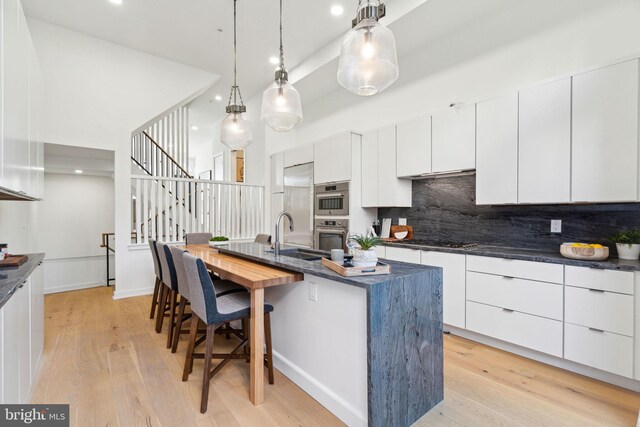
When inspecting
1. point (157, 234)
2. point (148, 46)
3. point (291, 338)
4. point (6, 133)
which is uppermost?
point (148, 46)

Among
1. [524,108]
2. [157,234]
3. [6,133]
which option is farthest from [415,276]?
[157,234]

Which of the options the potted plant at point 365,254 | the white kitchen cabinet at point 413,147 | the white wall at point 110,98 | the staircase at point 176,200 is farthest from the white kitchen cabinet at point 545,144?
the white wall at point 110,98

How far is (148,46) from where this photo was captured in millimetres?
4477

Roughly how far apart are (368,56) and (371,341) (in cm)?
166

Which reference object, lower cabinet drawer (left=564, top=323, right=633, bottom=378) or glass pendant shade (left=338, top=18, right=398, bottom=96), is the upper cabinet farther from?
lower cabinet drawer (left=564, top=323, right=633, bottom=378)

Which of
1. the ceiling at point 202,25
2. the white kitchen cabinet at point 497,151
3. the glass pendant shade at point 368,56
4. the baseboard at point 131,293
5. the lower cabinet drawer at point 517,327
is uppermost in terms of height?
the ceiling at point 202,25

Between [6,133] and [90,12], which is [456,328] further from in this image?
[90,12]

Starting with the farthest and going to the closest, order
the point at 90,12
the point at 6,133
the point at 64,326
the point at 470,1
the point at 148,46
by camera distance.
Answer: the point at 148,46
the point at 90,12
the point at 64,326
the point at 470,1
the point at 6,133

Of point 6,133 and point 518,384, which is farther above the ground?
point 6,133

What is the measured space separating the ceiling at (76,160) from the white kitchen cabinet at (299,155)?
102 inches

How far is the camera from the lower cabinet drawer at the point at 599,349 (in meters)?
1.99

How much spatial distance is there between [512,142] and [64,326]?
190 inches

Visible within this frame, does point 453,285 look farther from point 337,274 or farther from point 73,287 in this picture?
point 73,287

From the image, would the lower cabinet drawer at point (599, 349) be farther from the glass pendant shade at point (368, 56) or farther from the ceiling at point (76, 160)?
the ceiling at point (76, 160)
